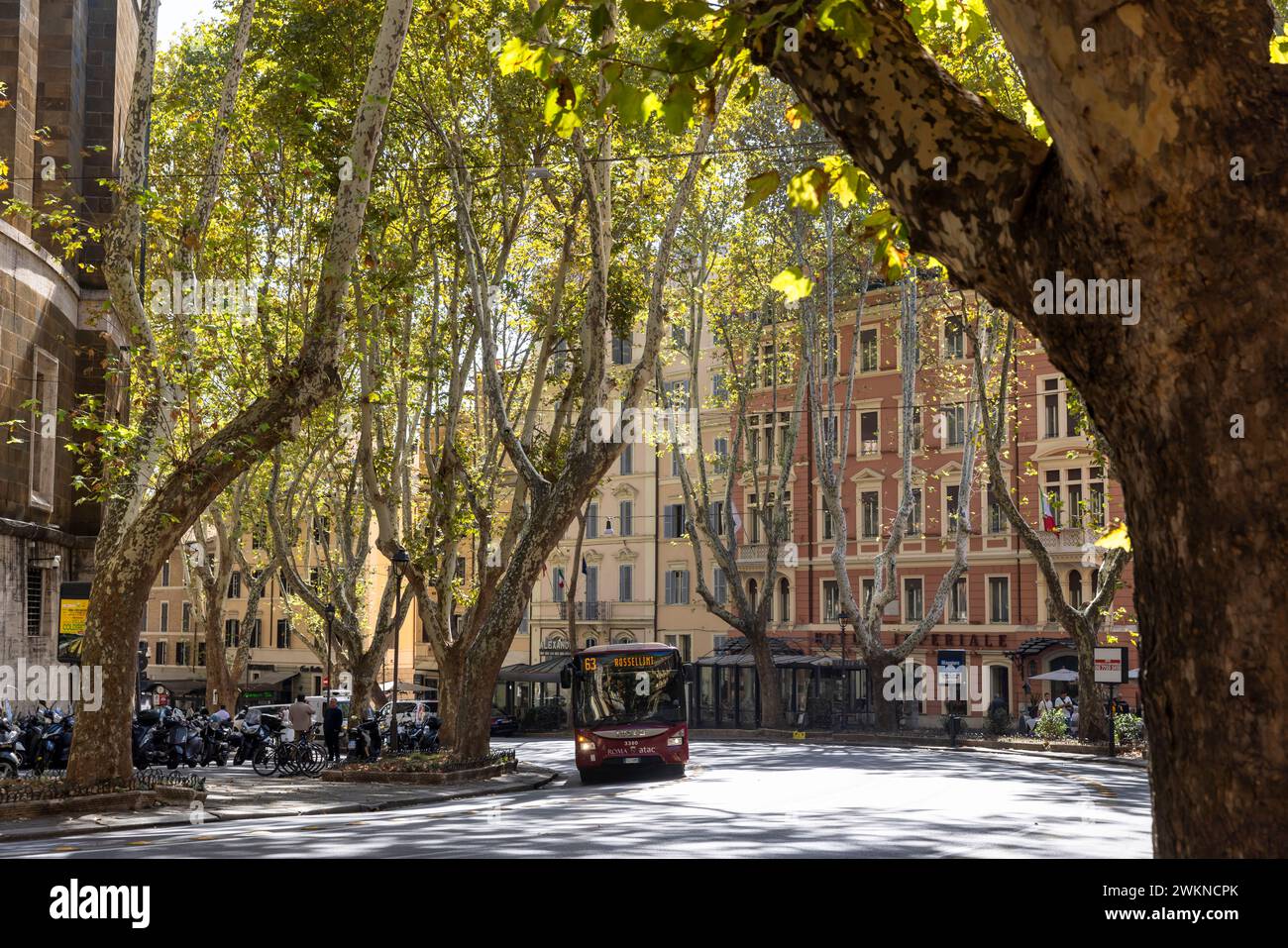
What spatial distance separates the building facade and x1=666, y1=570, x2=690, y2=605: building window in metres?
33.5

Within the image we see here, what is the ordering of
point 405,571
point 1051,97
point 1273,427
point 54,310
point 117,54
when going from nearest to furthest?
1. point 1273,427
2. point 1051,97
3. point 405,571
4. point 54,310
5. point 117,54

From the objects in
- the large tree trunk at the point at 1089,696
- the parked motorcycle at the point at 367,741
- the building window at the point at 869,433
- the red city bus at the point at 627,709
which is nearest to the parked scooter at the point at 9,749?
the parked motorcycle at the point at 367,741

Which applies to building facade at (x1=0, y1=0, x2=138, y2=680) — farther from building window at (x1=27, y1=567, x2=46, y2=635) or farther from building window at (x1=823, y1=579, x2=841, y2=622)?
building window at (x1=823, y1=579, x2=841, y2=622)

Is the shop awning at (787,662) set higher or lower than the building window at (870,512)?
lower

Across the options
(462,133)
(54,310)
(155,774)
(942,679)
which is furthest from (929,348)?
(155,774)

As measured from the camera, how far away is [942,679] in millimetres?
48875

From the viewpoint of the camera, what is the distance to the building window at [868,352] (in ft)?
176

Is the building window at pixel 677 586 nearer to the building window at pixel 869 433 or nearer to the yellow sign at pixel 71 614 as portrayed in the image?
the building window at pixel 869 433

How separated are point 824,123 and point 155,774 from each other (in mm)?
20558

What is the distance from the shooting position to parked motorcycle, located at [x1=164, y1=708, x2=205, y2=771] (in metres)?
26.9

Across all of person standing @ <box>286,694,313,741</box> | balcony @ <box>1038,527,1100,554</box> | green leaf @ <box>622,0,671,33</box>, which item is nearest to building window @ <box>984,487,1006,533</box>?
balcony @ <box>1038,527,1100,554</box>

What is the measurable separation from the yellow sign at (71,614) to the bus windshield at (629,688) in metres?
8.72
